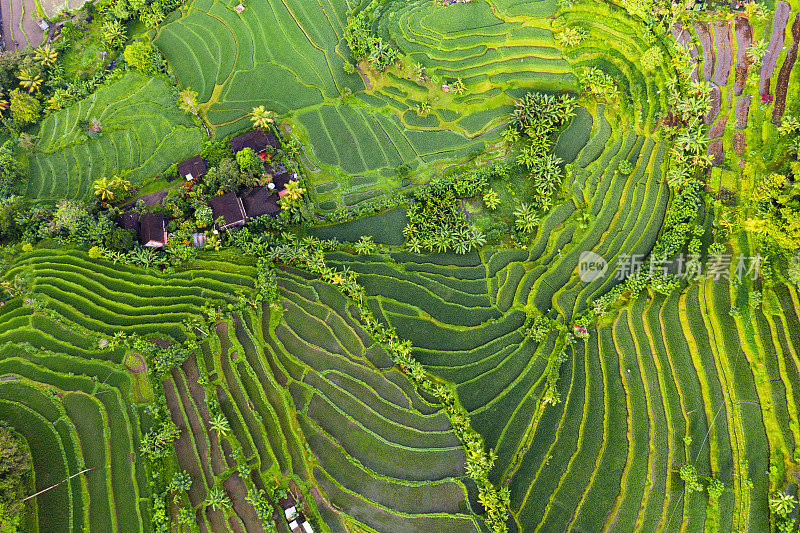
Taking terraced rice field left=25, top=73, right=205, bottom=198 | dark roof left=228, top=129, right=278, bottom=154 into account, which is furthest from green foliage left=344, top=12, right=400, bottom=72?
terraced rice field left=25, top=73, right=205, bottom=198

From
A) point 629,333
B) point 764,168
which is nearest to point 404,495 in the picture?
point 629,333

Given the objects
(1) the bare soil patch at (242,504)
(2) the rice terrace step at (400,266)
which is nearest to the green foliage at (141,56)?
(2) the rice terrace step at (400,266)

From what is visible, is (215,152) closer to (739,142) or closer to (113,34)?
(113,34)

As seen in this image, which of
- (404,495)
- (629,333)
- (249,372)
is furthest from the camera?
(629,333)

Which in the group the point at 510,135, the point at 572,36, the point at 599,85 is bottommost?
the point at 510,135

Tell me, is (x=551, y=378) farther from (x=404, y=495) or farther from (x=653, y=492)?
(x=404, y=495)

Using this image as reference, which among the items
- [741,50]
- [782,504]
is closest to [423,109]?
[741,50]
